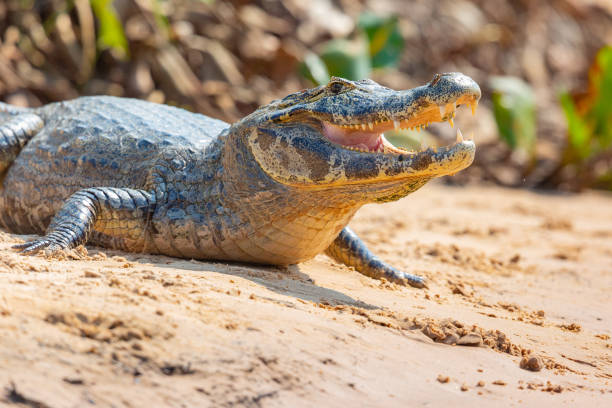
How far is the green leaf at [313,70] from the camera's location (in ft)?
27.9

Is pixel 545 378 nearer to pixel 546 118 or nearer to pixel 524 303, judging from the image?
pixel 524 303

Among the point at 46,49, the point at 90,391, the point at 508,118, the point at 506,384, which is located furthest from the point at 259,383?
the point at 508,118

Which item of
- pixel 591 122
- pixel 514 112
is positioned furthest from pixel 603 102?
pixel 514 112

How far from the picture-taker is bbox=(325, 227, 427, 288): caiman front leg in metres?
4.42

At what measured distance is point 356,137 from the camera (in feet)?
12.3

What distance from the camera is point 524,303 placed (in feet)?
14.3

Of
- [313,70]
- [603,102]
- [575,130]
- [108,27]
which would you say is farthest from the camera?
[603,102]

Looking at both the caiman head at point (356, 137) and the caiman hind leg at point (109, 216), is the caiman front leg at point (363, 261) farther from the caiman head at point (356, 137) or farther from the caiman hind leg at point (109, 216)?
the caiman hind leg at point (109, 216)

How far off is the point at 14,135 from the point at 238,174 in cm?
191

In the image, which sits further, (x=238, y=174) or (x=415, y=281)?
(x=415, y=281)

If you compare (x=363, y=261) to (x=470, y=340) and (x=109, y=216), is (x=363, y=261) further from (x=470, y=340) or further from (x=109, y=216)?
(x=109, y=216)

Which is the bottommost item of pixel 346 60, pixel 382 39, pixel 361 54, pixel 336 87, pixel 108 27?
pixel 336 87

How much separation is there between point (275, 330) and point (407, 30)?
1116 cm

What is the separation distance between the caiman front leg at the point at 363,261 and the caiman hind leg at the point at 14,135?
2.21 m
